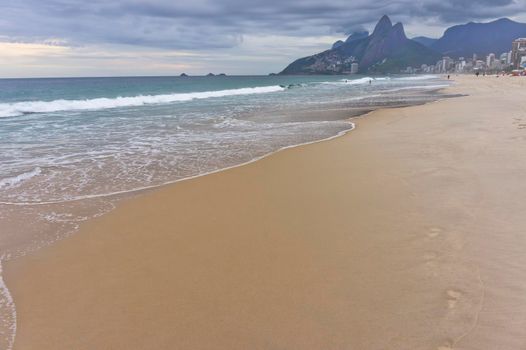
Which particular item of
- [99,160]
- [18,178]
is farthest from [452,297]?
[99,160]

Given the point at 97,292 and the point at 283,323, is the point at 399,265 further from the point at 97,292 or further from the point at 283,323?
the point at 97,292

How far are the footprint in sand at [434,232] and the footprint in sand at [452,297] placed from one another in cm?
126

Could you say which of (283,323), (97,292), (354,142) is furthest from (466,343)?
(354,142)

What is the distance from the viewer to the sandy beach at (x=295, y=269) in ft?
10.3

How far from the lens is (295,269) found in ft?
13.6

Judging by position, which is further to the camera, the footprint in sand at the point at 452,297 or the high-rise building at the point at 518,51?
the high-rise building at the point at 518,51

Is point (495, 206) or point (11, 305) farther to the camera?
point (495, 206)

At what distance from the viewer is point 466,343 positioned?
9.56 ft

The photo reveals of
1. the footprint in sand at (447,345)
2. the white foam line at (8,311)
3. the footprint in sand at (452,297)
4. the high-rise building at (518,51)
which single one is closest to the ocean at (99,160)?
the white foam line at (8,311)

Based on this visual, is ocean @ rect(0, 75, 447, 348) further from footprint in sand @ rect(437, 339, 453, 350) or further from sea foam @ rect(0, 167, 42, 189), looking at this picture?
footprint in sand @ rect(437, 339, 453, 350)

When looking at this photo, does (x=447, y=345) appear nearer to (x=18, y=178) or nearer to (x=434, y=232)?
(x=434, y=232)

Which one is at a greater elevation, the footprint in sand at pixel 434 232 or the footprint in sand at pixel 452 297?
the footprint in sand at pixel 434 232

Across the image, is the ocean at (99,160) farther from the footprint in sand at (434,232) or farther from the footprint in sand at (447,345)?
the footprint in sand at (434,232)

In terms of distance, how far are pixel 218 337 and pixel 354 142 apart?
9235 mm
